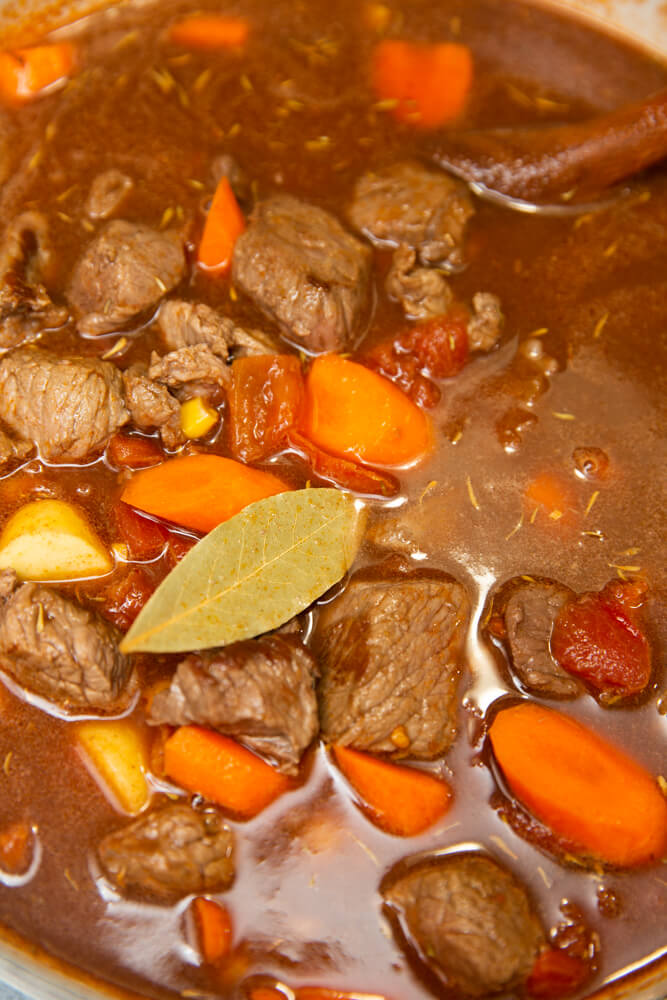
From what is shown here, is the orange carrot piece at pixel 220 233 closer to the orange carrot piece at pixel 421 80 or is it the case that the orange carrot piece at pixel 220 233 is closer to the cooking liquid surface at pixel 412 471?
the cooking liquid surface at pixel 412 471

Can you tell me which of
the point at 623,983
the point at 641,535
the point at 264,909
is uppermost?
the point at 641,535

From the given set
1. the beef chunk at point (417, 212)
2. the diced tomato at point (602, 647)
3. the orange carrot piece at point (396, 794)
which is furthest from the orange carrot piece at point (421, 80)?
the orange carrot piece at point (396, 794)

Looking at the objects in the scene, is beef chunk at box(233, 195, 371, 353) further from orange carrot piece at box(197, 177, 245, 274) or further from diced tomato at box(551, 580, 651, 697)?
diced tomato at box(551, 580, 651, 697)

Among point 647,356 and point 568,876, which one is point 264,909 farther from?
point 647,356

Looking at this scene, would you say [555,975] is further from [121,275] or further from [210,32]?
[210,32]

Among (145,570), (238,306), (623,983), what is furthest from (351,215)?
(623,983)

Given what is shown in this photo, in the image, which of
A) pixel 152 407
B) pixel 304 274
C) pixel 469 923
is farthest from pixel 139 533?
pixel 469 923
